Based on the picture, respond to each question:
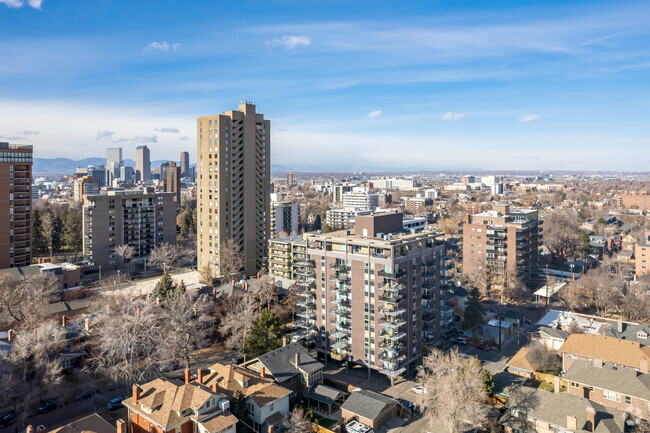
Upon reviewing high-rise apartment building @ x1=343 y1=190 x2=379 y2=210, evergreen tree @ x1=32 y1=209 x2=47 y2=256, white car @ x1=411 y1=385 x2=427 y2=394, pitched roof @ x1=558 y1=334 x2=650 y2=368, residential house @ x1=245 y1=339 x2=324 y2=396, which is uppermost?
high-rise apartment building @ x1=343 y1=190 x2=379 y2=210

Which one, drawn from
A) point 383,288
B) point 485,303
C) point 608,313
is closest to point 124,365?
point 383,288

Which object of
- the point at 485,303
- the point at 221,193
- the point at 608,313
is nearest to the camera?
the point at 608,313

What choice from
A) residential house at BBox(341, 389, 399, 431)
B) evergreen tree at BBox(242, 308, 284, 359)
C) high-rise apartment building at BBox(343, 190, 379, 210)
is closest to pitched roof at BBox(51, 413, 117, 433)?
evergreen tree at BBox(242, 308, 284, 359)

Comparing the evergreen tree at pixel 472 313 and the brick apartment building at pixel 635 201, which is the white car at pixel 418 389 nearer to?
the evergreen tree at pixel 472 313

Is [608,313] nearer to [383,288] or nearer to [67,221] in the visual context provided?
[383,288]

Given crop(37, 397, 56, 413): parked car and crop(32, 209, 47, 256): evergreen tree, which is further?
crop(32, 209, 47, 256): evergreen tree

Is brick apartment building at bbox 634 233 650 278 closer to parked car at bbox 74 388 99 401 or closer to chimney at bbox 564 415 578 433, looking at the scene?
chimney at bbox 564 415 578 433
